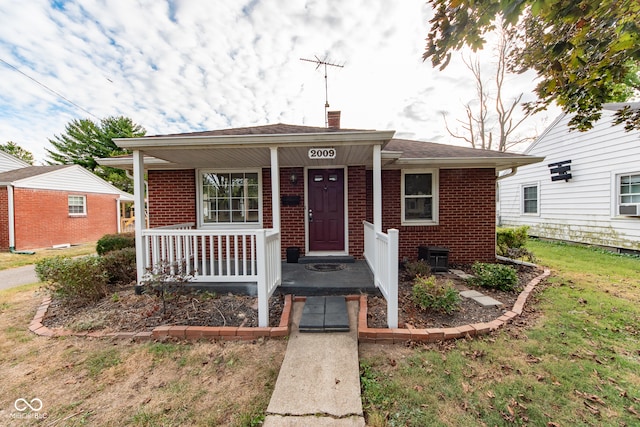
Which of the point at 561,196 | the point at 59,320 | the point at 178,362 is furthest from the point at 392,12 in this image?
the point at 561,196

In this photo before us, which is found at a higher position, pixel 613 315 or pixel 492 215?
pixel 492 215

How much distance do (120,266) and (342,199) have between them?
189 inches

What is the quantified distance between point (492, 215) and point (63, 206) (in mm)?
17322

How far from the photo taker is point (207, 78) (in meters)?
8.22

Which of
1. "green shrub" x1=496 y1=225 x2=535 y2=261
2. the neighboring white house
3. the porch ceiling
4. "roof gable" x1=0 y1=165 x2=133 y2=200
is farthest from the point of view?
"roof gable" x1=0 y1=165 x2=133 y2=200

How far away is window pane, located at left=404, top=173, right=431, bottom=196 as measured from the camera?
643cm

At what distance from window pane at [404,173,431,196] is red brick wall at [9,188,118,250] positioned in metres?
14.7

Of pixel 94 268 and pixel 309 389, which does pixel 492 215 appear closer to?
pixel 309 389

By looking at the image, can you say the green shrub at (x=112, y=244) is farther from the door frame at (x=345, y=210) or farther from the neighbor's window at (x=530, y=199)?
the neighbor's window at (x=530, y=199)

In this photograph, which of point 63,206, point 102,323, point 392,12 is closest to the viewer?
point 102,323

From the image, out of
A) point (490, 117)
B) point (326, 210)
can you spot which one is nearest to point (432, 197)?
point (326, 210)

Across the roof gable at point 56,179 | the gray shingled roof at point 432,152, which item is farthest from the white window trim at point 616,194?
the roof gable at point 56,179

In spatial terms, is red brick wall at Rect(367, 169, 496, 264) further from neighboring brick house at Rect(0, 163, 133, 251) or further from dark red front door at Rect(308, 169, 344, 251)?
neighboring brick house at Rect(0, 163, 133, 251)

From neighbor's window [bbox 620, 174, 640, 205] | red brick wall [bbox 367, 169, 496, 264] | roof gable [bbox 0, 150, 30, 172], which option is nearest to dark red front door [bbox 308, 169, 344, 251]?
red brick wall [bbox 367, 169, 496, 264]
